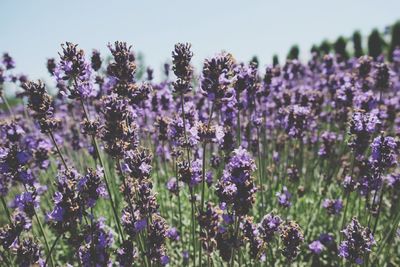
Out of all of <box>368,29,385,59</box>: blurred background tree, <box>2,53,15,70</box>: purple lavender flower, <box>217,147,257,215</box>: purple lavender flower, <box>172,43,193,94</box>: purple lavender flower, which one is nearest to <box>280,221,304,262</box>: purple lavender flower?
<box>217,147,257,215</box>: purple lavender flower

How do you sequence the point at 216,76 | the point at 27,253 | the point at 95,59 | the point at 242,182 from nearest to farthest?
the point at 242,182 → the point at 216,76 → the point at 27,253 → the point at 95,59

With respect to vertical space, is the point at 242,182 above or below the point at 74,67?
below

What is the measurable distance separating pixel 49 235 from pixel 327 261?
4.78 m

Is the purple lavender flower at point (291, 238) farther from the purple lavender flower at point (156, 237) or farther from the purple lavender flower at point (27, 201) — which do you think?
the purple lavender flower at point (27, 201)

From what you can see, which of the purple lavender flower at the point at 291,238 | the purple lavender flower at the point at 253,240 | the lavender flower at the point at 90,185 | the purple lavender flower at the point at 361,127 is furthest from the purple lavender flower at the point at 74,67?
the purple lavender flower at the point at 361,127

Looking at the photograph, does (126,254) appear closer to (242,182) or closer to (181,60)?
(242,182)

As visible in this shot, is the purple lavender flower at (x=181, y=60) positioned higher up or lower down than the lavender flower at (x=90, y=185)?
higher up

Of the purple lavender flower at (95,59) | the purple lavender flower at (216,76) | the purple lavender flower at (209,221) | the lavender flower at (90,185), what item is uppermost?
the purple lavender flower at (95,59)

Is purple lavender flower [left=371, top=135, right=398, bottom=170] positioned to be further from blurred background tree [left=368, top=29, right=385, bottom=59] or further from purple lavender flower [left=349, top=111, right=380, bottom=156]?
blurred background tree [left=368, top=29, right=385, bottom=59]

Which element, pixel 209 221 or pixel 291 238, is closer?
pixel 209 221

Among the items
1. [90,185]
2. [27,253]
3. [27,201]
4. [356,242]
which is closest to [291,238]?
[356,242]

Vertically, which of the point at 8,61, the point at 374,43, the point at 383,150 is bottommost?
the point at 383,150

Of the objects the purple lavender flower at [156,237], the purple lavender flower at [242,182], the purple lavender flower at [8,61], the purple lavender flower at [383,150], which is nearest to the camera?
the purple lavender flower at [242,182]

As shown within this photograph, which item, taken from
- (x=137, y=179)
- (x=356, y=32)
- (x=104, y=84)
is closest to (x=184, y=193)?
(x=104, y=84)
